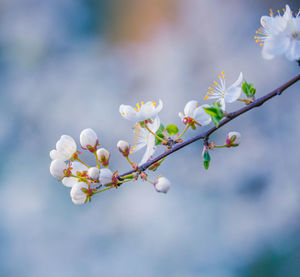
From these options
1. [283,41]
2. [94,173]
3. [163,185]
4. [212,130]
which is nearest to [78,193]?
[94,173]

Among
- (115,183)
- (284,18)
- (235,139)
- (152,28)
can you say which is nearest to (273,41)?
(284,18)

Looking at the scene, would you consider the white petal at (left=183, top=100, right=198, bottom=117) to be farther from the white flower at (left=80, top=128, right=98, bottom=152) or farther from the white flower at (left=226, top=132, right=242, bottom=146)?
the white flower at (left=80, top=128, right=98, bottom=152)

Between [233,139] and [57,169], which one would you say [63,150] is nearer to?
[57,169]

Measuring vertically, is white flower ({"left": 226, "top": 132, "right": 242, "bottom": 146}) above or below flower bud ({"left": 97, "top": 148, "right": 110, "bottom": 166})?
below

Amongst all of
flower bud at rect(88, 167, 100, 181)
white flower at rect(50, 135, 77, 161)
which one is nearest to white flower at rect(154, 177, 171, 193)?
flower bud at rect(88, 167, 100, 181)

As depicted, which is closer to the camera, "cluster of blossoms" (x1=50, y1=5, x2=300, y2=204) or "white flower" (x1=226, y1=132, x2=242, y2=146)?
"cluster of blossoms" (x1=50, y1=5, x2=300, y2=204)

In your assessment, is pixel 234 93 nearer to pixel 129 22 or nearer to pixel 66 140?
pixel 66 140

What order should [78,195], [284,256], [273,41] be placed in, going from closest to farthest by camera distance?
1. [273,41]
2. [78,195]
3. [284,256]

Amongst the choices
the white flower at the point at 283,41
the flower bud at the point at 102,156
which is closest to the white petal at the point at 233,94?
the white flower at the point at 283,41
